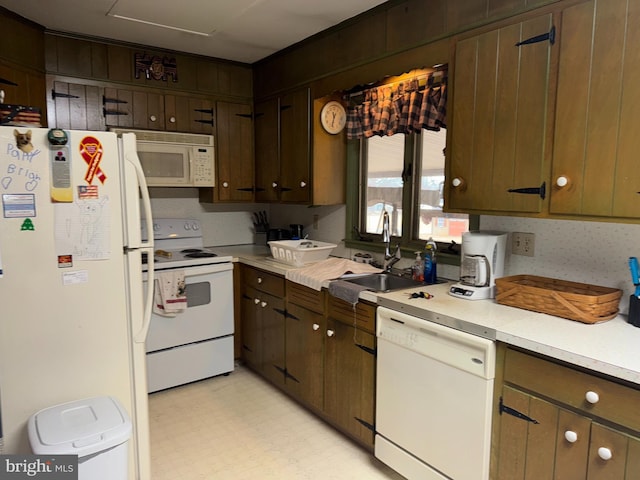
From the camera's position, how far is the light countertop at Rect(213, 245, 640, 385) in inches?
56.5

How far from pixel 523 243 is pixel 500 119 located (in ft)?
2.09

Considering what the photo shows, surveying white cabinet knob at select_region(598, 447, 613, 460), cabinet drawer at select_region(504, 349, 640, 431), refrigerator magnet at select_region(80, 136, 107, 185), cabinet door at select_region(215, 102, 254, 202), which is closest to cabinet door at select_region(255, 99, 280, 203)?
cabinet door at select_region(215, 102, 254, 202)

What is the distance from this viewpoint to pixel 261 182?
12.9 ft

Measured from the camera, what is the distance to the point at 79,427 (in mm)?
1702

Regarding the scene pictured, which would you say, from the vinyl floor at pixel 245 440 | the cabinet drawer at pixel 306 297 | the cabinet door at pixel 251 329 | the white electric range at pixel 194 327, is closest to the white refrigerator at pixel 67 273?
the vinyl floor at pixel 245 440

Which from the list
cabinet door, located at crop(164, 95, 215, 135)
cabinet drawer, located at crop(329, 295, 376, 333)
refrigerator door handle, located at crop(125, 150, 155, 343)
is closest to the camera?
refrigerator door handle, located at crop(125, 150, 155, 343)

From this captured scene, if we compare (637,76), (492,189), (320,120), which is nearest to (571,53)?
(637,76)

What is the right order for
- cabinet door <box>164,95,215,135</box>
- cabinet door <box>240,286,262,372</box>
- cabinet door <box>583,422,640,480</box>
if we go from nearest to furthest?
1. cabinet door <box>583,422,640,480</box>
2. cabinet door <box>240,286,262,372</box>
3. cabinet door <box>164,95,215,135</box>

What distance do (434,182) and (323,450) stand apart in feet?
5.66

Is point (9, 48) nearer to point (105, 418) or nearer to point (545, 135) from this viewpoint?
point (105, 418)

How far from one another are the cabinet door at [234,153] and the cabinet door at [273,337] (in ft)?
3.41

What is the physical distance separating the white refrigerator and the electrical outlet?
179 centimetres

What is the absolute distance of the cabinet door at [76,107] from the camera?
318 cm

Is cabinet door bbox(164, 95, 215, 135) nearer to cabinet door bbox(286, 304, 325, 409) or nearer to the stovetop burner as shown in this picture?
the stovetop burner
